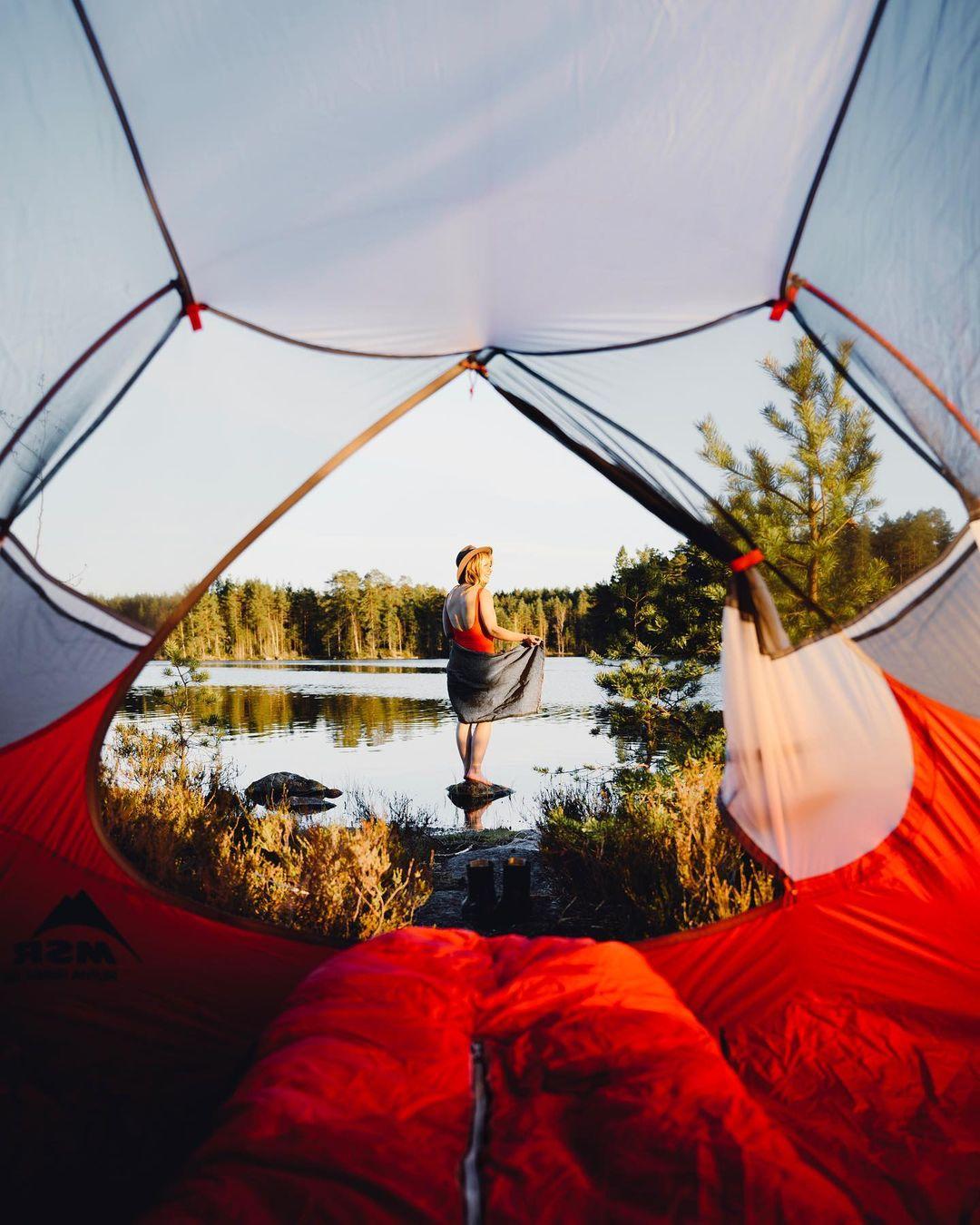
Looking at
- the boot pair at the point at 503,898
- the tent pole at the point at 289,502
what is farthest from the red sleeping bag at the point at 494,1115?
the boot pair at the point at 503,898

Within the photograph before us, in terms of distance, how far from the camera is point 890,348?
2.36 m

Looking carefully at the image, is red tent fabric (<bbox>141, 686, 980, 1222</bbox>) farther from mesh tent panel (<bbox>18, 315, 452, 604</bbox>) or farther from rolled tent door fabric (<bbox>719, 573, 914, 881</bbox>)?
mesh tent panel (<bbox>18, 315, 452, 604</bbox>)

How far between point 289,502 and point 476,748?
3292mm

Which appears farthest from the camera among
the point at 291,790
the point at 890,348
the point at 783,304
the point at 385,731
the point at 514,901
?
the point at 385,731

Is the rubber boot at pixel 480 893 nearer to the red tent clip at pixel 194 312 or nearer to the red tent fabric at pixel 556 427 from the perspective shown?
the red tent fabric at pixel 556 427

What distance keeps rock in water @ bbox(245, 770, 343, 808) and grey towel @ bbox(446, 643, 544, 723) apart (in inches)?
68.5

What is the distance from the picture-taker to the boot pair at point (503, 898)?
3.51m

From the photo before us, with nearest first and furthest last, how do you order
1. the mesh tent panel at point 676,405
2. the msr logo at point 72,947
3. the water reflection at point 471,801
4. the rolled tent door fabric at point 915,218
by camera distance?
the rolled tent door fabric at point 915,218 → the msr logo at point 72,947 → the mesh tent panel at point 676,405 → the water reflection at point 471,801

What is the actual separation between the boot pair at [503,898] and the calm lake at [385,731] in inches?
67.1

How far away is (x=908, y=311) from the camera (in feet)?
7.41

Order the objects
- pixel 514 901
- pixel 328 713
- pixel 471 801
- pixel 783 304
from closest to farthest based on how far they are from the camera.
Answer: pixel 783 304 → pixel 514 901 → pixel 471 801 → pixel 328 713

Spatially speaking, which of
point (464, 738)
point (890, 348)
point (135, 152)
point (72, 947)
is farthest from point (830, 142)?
point (464, 738)

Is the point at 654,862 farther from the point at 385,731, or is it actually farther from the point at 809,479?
the point at 385,731

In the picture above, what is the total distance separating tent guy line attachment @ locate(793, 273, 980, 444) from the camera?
7.25 ft
